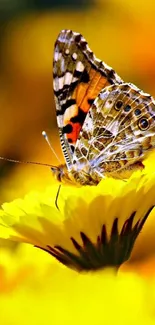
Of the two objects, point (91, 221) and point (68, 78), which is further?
point (68, 78)

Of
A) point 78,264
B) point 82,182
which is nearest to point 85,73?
point 82,182

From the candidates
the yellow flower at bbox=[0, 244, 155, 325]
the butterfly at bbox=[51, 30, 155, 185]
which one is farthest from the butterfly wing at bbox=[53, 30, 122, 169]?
the yellow flower at bbox=[0, 244, 155, 325]

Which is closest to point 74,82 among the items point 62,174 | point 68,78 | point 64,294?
point 68,78

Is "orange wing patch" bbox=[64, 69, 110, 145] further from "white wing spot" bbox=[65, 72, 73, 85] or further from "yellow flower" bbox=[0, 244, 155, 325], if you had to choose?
"yellow flower" bbox=[0, 244, 155, 325]

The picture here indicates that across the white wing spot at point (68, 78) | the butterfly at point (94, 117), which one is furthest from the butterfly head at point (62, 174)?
the white wing spot at point (68, 78)

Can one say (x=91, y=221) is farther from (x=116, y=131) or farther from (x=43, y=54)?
(x=43, y=54)

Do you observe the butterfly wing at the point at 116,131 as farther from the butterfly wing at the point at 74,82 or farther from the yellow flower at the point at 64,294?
the yellow flower at the point at 64,294

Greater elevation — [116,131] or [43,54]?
[43,54]
